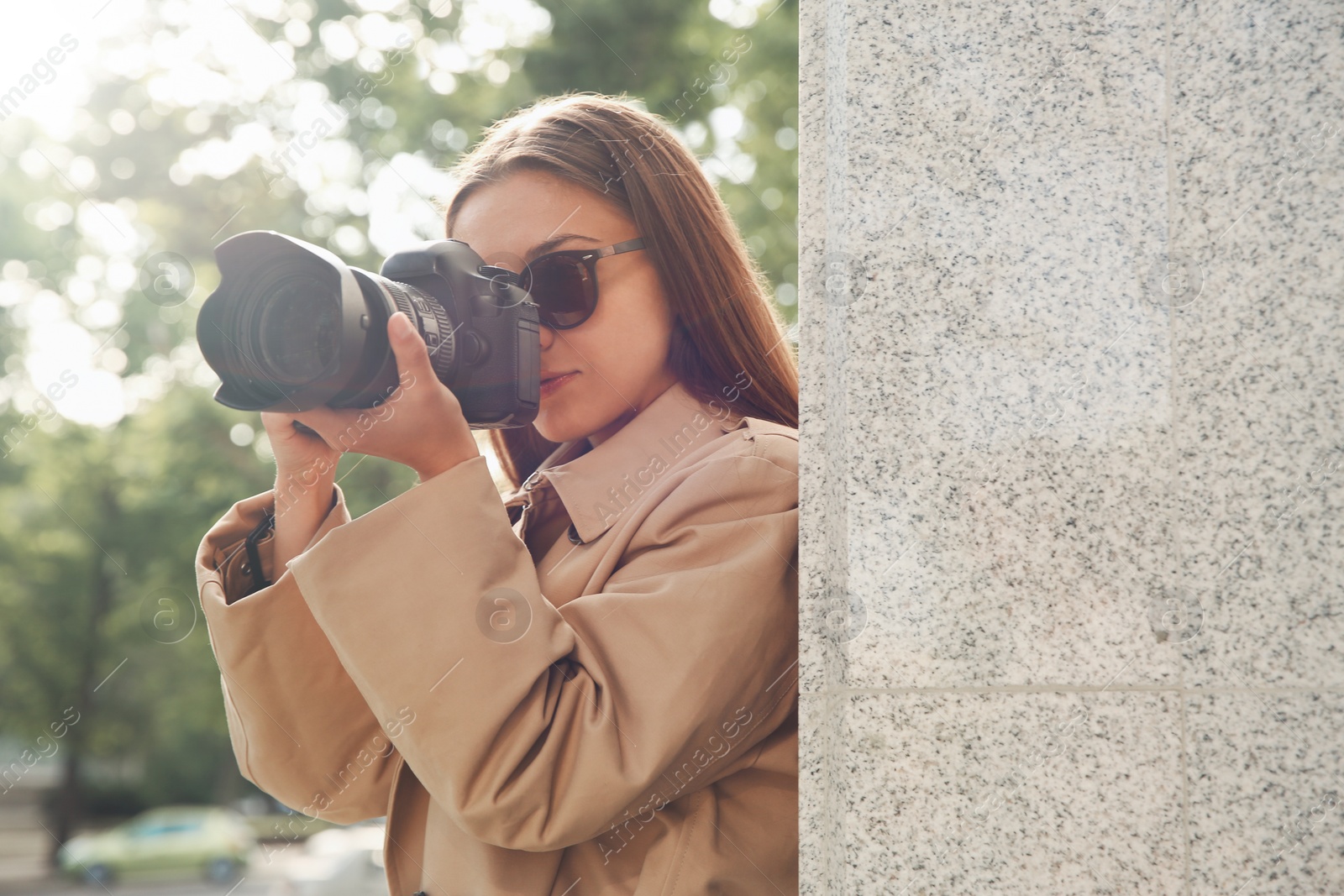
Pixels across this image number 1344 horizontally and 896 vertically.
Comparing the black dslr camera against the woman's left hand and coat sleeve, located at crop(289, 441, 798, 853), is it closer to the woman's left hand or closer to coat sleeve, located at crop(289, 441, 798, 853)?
the woman's left hand

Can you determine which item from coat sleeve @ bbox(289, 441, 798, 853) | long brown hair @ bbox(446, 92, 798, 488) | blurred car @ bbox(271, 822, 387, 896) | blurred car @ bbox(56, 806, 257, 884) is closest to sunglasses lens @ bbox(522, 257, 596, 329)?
long brown hair @ bbox(446, 92, 798, 488)

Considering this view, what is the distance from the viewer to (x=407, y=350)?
144 cm

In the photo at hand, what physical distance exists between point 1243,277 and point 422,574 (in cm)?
99

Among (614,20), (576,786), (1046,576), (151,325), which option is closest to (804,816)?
(576,786)

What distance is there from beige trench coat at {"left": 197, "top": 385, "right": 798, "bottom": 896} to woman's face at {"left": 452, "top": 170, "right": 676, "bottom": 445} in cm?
14

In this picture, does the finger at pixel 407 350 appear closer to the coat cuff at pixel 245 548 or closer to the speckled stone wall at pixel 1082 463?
the coat cuff at pixel 245 548

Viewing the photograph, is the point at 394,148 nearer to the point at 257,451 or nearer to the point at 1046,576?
the point at 257,451

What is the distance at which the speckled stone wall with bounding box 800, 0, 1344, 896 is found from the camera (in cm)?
117

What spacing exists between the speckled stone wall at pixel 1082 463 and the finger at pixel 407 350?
518 millimetres

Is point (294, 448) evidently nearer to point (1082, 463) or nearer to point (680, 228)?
point (680, 228)

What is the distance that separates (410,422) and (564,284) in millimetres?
420

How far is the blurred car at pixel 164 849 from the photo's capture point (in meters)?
17.9

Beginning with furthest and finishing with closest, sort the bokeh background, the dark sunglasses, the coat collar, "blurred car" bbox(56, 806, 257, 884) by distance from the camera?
1. "blurred car" bbox(56, 806, 257, 884)
2. the bokeh background
3. the dark sunglasses
4. the coat collar

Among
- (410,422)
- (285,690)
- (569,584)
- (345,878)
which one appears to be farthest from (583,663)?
(345,878)
